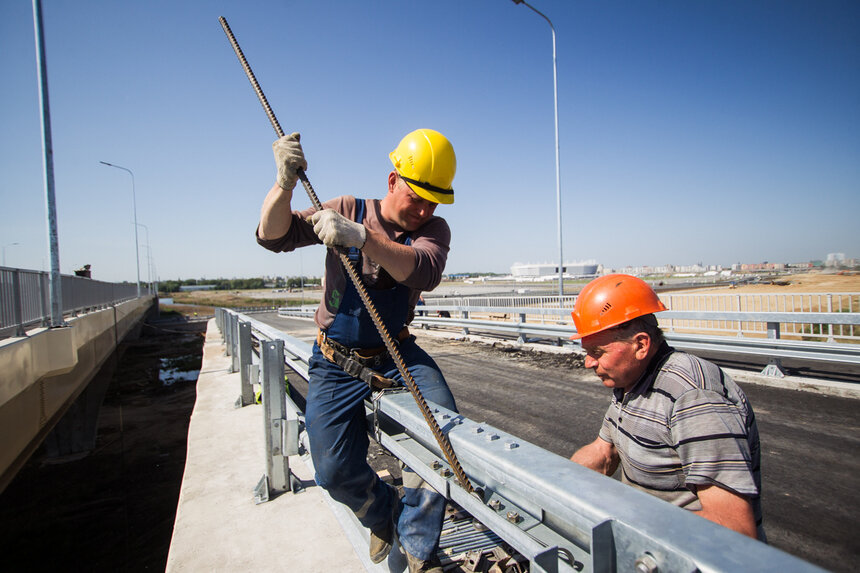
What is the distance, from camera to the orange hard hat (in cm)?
205

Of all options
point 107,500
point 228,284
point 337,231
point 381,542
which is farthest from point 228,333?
point 228,284

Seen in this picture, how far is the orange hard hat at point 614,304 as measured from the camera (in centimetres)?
205

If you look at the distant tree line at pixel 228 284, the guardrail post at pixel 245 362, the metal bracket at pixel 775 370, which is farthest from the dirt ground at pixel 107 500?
the distant tree line at pixel 228 284

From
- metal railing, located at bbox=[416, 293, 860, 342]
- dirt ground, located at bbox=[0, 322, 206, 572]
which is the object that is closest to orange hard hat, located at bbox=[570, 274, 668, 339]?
dirt ground, located at bbox=[0, 322, 206, 572]

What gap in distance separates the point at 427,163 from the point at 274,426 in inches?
96.2

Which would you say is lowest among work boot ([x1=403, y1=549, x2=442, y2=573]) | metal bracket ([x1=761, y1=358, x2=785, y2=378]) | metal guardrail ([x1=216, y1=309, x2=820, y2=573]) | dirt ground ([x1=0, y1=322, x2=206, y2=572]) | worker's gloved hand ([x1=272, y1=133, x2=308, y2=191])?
dirt ground ([x1=0, y1=322, x2=206, y2=572])

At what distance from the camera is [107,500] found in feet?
19.8

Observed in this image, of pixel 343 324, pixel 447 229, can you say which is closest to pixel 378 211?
pixel 447 229

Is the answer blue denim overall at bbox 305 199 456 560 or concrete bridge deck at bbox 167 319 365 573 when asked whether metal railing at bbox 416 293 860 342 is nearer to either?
blue denim overall at bbox 305 199 456 560

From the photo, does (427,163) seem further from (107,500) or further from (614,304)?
(107,500)

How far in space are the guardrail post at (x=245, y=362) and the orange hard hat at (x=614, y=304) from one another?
181 inches

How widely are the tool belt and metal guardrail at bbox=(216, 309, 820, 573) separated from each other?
759 millimetres

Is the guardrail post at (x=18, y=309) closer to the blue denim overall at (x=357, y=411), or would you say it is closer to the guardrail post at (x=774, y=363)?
the blue denim overall at (x=357, y=411)

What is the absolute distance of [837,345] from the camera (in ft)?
19.7
